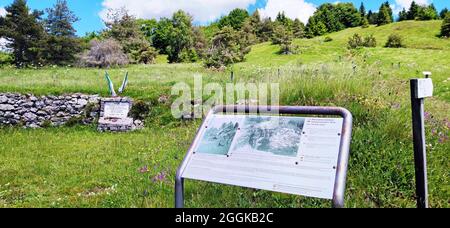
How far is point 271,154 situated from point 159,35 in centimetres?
5840

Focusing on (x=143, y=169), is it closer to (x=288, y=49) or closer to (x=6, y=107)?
(x=6, y=107)

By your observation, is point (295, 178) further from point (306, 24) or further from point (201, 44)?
point (306, 24)

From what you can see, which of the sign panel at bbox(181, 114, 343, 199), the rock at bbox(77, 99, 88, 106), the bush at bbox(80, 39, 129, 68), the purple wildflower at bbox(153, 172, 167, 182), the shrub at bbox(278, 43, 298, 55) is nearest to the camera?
the sign panel at bbox(181, 114, 343, 199)

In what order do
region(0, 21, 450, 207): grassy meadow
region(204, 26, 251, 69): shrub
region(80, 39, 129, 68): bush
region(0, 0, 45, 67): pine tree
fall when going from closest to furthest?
1. region(0, 21, 450, 207): grassy meadow
2. region(204, 26, 251, 69): shrub
3. region(80, 39, 129, 68): bush
4. region(0, 0, 45, 67): pine tree

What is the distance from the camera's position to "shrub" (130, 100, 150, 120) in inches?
475

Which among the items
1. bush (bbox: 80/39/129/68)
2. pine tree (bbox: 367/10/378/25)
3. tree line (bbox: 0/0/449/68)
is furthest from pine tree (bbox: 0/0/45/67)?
pine tree (bbox: 367/10/378/25)

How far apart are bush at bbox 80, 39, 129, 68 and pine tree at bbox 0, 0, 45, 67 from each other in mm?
4545

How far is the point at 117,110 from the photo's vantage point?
11.8 m

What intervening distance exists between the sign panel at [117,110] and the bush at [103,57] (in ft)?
73.5

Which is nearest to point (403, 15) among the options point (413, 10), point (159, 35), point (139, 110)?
Answer: point (413, 10)

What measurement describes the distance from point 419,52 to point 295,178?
104 ft

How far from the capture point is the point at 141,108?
40.1ft

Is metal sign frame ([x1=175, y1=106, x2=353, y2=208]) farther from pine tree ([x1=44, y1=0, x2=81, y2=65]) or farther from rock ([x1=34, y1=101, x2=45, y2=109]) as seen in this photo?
pine tree ([x1=44, y1=0, x2=81, y2=65])

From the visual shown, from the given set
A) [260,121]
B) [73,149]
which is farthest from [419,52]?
[260,121]
